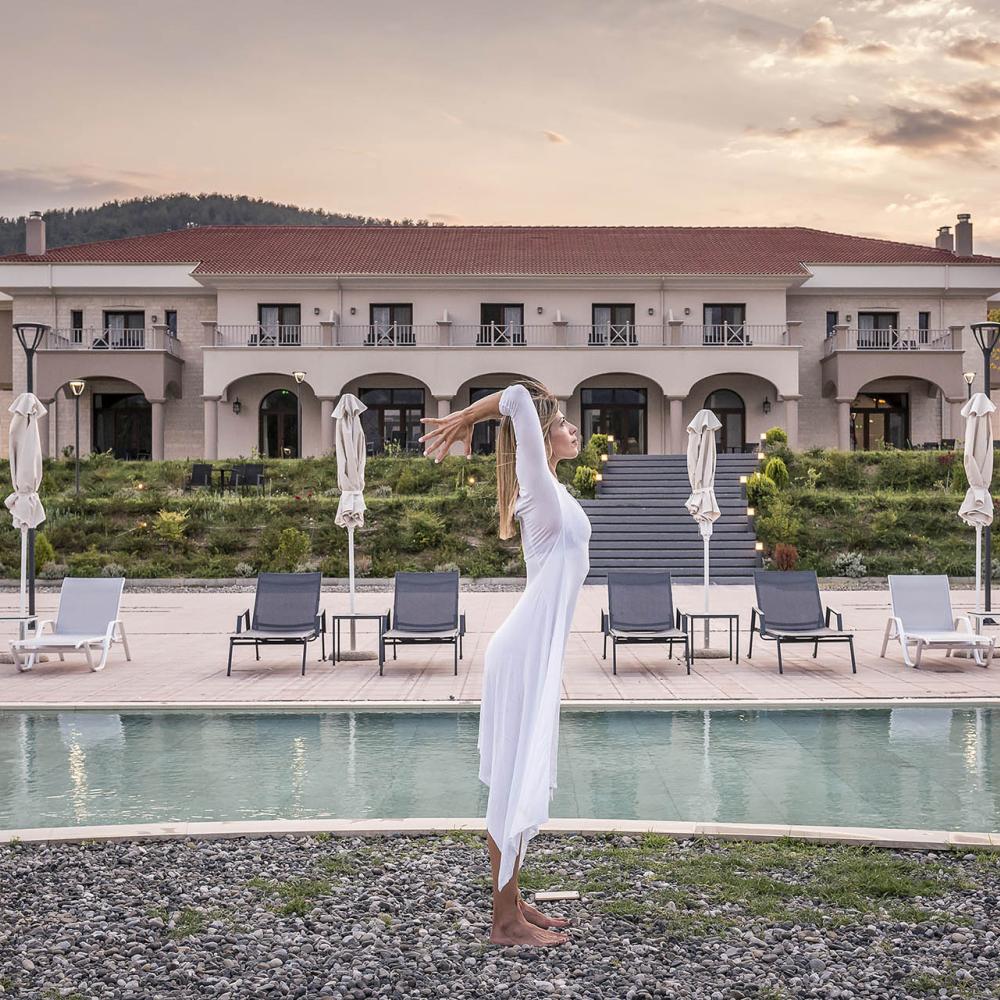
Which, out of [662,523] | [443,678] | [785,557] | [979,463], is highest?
[979,463]

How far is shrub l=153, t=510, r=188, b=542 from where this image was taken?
22.4 metres

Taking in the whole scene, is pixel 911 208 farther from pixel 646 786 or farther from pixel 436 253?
pixel 646 786

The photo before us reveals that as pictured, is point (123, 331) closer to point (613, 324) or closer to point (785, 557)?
point (613, 324)

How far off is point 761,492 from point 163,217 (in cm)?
5784

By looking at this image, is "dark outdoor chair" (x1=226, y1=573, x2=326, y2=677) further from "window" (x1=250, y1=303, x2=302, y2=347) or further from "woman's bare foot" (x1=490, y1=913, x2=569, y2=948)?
"window" (x1=250, y1=303, x2=302, y2=347)

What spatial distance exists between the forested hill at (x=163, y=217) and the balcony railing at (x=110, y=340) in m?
32.3

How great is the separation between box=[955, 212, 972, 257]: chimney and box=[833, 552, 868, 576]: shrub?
2180 centimetres

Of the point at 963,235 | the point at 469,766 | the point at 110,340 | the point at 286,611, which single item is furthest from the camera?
the point at 963,235

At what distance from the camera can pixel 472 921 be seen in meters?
3.79

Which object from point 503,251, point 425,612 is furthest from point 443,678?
point 503,251

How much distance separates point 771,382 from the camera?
32.9 meters

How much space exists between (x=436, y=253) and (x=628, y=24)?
18.8 meters

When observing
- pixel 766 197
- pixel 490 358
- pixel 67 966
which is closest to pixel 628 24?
pixel 490 358

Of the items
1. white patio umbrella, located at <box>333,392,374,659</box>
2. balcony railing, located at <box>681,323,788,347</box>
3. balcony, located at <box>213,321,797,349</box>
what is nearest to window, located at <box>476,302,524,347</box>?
balcony, located at <box>213,321,797,349</box>
